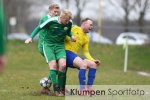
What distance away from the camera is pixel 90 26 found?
1195 centimetres

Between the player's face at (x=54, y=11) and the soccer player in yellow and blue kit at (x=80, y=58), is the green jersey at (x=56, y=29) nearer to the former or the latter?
the soccer player in yellow and blue kit at (x=80, y=58)

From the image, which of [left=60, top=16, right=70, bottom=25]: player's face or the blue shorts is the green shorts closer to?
the blue shorts

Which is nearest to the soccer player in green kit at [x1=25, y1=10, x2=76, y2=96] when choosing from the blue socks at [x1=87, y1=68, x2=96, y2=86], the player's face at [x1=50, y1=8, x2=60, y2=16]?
the player's face at [x1=50, y1=8, x2=60, y2=16]

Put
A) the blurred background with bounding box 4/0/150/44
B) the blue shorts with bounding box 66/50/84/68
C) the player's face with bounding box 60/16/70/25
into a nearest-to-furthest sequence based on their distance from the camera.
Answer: the player's face with bounding box 60/16/70/25 → the blue shorts with bounding box 66/50/84/68 → the blurred background with bounding box 4/0/150/44

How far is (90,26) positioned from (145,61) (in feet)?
61.8

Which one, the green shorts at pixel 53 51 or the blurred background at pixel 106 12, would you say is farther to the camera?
the blurred background at pixel 106 12

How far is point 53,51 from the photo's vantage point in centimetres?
1164

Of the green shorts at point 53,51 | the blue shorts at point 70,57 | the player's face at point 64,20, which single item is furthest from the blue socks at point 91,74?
the player's face at point 64,20

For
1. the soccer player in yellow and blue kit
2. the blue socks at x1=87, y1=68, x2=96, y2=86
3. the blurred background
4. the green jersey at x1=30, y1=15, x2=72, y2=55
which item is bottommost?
the blue socks at x1=87, y1=68, x2=96, y2=86

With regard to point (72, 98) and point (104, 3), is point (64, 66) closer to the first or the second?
point (72, 98)

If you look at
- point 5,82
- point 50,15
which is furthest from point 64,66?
point 5,82

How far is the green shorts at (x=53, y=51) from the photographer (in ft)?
37.8

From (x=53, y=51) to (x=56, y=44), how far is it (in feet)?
0.54

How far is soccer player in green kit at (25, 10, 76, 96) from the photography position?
37.6 feet
